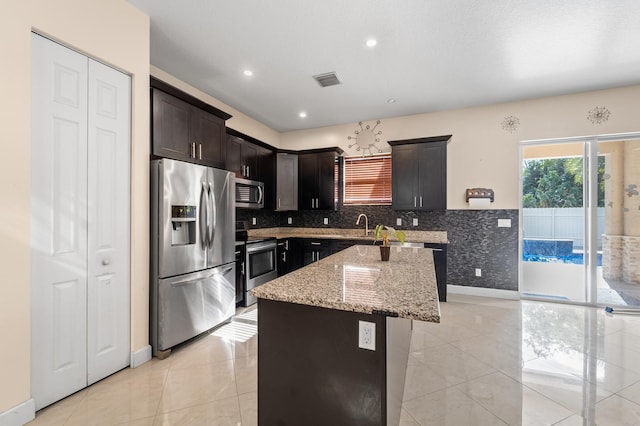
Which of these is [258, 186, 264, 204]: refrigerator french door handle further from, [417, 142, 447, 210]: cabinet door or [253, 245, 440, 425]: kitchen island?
[253, 245, 440, 425]: kitchen island

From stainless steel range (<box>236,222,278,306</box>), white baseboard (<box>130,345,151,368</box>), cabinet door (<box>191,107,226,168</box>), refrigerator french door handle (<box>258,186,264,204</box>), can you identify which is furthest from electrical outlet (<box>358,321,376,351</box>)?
refrigerator french door handle (<box>258,186,264,204</box>)

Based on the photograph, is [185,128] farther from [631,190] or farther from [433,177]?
[631,190]

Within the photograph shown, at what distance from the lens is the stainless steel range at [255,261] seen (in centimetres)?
386

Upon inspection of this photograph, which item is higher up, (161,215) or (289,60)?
(289,60)

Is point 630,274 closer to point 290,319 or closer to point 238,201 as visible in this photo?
point 290,319

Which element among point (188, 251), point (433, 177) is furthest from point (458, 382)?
point (433, 177)

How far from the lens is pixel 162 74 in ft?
10.8

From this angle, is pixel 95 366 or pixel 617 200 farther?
pixel 617 200

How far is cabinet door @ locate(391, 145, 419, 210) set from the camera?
4.58m

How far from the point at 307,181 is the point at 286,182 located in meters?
0.38

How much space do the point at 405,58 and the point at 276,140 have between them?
3254 millimetres

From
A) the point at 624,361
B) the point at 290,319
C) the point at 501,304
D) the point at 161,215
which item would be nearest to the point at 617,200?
the point at 501,304

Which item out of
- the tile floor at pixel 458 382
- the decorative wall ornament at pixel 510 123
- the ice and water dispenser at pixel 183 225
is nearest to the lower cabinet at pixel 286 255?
the tile floor at pixel 458 382

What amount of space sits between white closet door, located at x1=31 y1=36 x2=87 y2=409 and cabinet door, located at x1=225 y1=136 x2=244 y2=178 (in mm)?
1934
